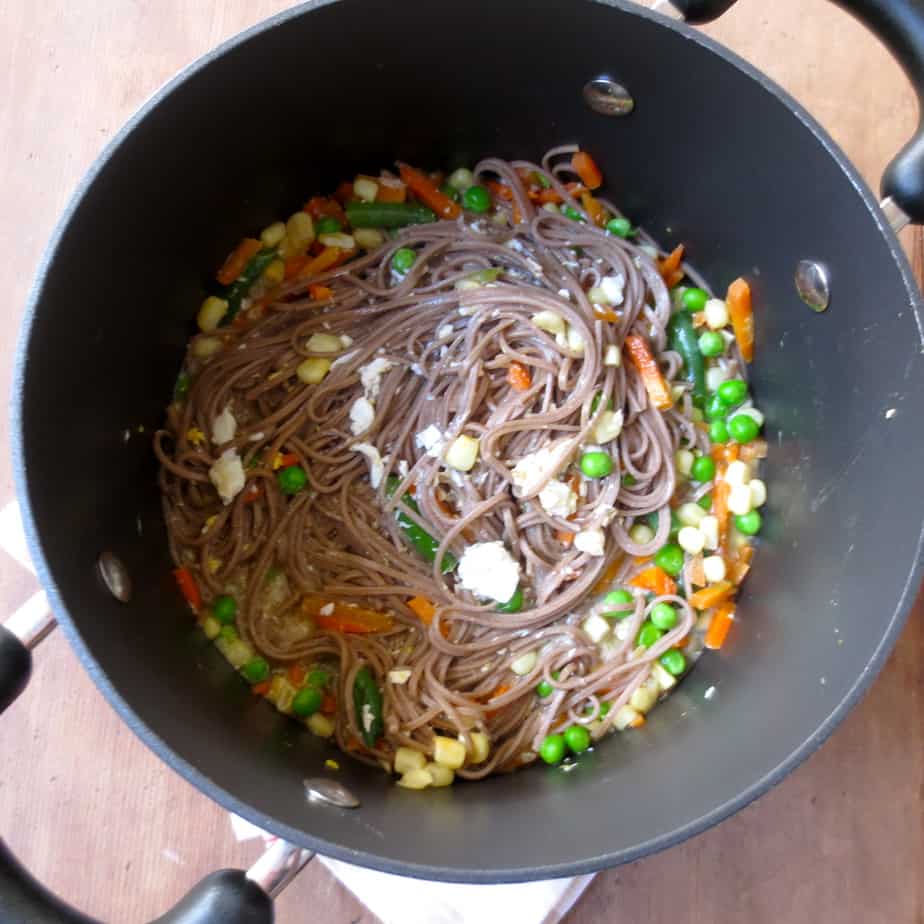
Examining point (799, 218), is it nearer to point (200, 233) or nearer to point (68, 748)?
point (200, 233)

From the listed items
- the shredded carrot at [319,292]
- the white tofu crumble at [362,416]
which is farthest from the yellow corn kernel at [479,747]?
the shredded carrot at [319,292]

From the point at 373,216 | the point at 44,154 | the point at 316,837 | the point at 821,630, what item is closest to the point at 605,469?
the point at 821,630

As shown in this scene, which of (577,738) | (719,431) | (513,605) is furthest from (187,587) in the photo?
(719,431)

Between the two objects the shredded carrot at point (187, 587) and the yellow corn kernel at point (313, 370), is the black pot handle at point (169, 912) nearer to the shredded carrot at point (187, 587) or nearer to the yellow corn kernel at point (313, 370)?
the shredded carrot at point (187, 587)

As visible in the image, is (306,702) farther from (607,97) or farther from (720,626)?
(607,97)

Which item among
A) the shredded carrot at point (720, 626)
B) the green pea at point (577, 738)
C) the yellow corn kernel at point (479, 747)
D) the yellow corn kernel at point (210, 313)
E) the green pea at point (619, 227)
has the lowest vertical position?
the shredded carrot at point (720, 626)

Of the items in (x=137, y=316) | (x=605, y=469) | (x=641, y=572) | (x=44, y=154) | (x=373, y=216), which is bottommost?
(x=641, y=572)
